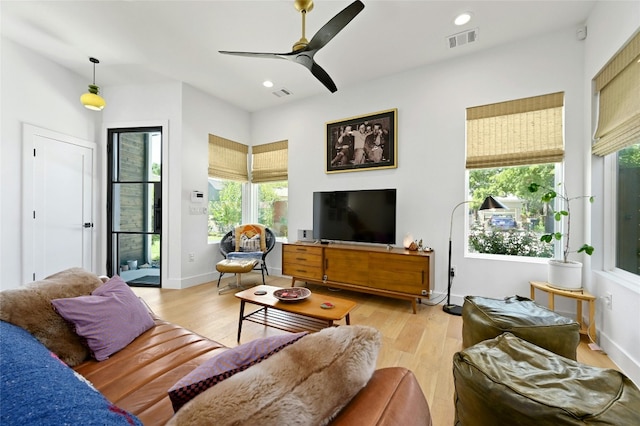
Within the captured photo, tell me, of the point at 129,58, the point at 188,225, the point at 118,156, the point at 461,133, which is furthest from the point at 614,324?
the point at 118,156

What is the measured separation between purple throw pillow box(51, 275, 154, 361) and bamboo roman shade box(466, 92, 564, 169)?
11.5 ft

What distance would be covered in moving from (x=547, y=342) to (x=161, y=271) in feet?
14.5

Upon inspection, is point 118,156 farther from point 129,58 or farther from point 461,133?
point 461,133

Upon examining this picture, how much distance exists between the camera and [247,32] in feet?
8.87

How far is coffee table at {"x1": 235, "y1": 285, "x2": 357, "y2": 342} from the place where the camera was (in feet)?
6.27

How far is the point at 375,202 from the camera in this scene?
3359mm

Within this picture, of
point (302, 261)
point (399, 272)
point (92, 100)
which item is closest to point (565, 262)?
point (399, 272)

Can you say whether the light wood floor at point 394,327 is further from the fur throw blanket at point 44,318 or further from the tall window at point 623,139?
the fur throw blanket at point 44,318

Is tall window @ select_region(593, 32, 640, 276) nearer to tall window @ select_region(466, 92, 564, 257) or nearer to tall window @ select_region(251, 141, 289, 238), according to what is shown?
tall window @ select_region(466, 92, 564, 257)

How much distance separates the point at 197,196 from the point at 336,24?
3.22m

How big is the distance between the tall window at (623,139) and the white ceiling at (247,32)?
2.70 feet

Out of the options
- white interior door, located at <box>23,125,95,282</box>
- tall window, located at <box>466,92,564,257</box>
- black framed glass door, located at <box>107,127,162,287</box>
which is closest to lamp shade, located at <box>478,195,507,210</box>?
tall window, located at <box>466,92,564,257</box>

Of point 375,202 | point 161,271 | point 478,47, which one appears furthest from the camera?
point 161,271

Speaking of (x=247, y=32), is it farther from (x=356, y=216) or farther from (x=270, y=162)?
(x=356, y=216)
